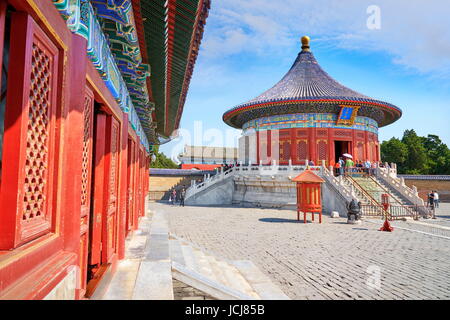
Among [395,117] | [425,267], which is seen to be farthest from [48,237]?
[395,117]

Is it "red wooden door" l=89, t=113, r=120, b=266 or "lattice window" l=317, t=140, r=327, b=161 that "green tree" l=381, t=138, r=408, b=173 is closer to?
"lattice window" l=317, t=140, r=327, b=161

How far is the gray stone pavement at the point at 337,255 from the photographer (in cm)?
480

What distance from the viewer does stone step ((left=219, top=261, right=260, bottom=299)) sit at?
4.83m

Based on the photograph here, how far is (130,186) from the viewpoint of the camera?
23.3 feet

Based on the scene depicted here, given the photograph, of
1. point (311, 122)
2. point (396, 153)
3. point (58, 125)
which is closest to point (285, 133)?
point (311, 122)

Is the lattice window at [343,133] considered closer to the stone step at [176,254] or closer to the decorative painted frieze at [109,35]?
the stone step at [176,254]

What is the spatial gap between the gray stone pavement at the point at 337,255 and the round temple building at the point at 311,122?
10210mm

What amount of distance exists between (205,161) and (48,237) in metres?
44.7

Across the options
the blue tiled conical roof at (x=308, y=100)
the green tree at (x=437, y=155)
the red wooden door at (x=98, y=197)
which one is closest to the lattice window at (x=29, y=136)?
the red wooden door at (x=98, y=197)

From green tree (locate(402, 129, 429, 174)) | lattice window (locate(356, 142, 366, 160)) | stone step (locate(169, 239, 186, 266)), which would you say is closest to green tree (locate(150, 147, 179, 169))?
lattice window (locate(356, 142, 366, 160))

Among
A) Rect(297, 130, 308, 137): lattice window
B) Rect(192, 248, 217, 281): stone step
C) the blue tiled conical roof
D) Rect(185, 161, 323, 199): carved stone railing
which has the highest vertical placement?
the blue tiled conical roof

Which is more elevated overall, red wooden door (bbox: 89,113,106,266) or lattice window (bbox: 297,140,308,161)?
lattice window (bbox: 297,140,308,161)

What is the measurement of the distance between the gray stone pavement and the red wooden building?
3.33 meters

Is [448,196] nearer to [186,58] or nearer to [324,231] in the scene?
[324,231]
